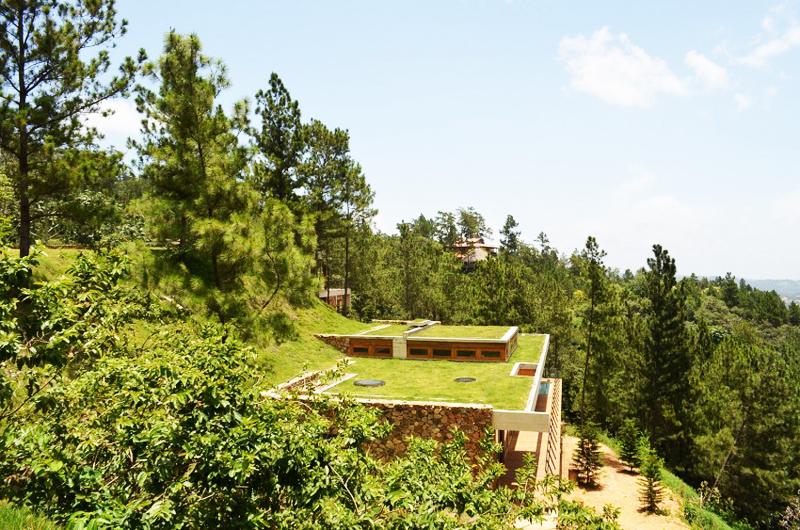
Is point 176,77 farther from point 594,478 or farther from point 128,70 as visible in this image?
point 594,478

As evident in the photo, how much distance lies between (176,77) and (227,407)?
47.1 feet

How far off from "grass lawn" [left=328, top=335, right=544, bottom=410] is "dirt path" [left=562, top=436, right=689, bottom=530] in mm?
4460

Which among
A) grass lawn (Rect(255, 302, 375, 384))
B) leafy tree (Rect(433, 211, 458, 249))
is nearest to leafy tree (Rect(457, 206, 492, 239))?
leafy tree (Rect(433, 211, 458, 249))

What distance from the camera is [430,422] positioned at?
51.7 feet

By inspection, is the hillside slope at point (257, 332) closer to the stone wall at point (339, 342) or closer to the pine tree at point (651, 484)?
the stone wall at point (339, 342)

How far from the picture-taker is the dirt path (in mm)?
16766

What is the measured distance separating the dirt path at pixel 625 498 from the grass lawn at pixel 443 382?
4.46 metres

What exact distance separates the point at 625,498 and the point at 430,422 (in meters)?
9.60

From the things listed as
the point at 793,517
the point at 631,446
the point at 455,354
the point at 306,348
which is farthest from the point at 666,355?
the point at 306,348

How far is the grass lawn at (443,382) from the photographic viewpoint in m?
17.0

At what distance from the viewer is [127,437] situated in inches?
198

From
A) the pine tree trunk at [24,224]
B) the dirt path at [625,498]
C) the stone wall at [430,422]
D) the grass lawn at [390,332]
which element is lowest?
the dirt path at [625,498]

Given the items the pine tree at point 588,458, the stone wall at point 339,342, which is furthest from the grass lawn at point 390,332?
the pine tree at point 588,458

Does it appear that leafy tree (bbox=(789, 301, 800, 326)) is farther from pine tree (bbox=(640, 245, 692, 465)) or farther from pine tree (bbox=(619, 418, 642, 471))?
pine tree (bbox=(619, 418, 642, 471))
